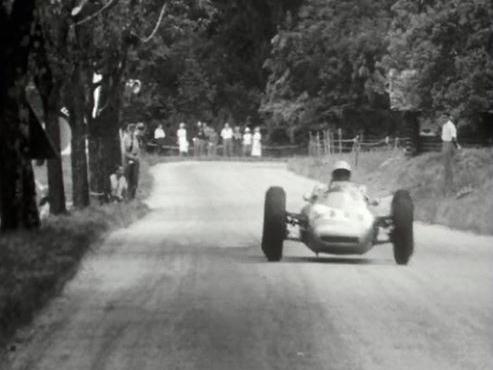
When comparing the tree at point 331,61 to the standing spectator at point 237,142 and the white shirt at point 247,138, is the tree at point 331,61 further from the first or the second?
the standing spectator at point 237,142

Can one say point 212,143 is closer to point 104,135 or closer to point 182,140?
point 182,140

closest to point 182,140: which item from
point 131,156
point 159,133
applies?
point 159,133

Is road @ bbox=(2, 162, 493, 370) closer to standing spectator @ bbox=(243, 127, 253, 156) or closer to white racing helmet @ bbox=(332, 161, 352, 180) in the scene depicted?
white racing helmet @ bbox=(332, 161, 352, 180)

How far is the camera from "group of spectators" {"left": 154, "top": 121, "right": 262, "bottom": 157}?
269 ft

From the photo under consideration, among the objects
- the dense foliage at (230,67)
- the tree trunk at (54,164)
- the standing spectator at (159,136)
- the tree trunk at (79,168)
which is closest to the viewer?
the dense foliage at (230,67)

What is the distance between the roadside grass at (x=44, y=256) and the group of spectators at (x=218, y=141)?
4738 cm

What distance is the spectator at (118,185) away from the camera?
38.3 meters

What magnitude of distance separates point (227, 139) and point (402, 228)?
207 feet

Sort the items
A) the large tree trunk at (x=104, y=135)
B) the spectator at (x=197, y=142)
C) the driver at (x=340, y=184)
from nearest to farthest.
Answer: the driver at (x=340, y=184) < the large tree trunk at (x=104, y=135) < the spectator at (x=197, y=142)

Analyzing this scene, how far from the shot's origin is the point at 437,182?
39531mm

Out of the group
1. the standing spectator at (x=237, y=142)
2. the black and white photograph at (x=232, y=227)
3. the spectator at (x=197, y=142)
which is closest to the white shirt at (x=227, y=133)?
the spectator at (x=197, y=142)

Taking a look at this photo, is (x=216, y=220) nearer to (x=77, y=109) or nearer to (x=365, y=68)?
(x=77, y=109)

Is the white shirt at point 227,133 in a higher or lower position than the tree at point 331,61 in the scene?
lower

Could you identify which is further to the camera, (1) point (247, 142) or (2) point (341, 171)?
(1) point (247, 142)
